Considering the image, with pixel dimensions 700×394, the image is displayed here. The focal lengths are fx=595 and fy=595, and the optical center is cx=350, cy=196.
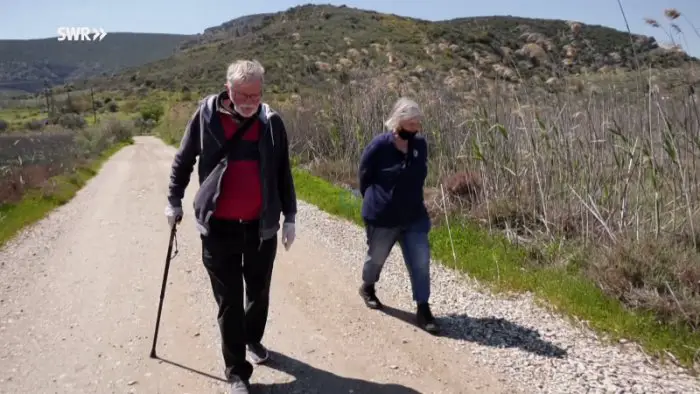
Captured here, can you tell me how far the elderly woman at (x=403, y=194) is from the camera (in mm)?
5051

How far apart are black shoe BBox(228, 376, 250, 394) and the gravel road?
196 mm

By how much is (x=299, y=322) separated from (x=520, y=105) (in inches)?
153

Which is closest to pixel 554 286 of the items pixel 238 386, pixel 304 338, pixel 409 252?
pixel 409 252

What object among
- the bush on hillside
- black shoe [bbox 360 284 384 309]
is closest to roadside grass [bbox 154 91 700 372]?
black shoe [bbox 360 284 384 309]

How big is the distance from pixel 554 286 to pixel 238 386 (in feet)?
10.1

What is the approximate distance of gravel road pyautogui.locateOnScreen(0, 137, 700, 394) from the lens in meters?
4.12

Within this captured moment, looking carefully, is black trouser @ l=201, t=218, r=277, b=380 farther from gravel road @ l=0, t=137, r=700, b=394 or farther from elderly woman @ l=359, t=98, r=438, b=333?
elderly woman @ l=359, t=98, r=438, b=333

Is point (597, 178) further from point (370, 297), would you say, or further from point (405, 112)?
point (370, 297)

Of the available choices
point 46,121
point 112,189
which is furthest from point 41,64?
point 112,189

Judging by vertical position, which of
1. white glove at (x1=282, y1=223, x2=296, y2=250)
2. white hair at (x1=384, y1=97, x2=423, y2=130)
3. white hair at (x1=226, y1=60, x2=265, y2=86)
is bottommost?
white glove at (x1=282, y1=223, x2=296, y2=250)

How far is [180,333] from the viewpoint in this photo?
503 centimetres

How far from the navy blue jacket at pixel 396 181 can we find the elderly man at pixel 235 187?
4.43 feet

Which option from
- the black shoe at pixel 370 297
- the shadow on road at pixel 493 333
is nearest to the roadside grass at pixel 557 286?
the shadow on road at pixel 493 333

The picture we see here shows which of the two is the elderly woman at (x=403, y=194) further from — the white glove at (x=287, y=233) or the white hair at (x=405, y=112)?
the white glove at (x=287, y=233)
